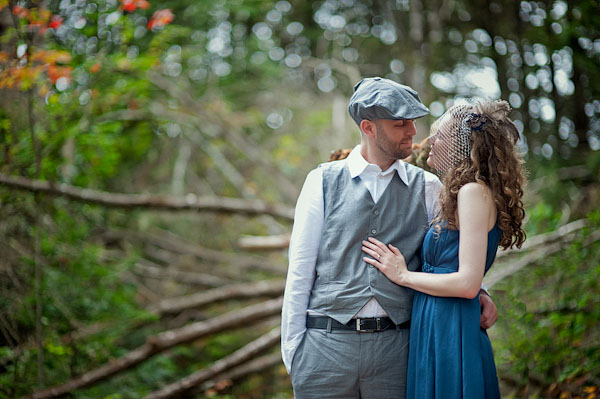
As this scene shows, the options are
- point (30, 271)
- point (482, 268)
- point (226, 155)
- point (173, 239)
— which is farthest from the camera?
→ point (226, 155)

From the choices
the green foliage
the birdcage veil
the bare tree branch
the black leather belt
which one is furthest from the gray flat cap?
the bare tree branch

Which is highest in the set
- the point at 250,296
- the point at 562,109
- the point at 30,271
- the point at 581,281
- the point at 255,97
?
the point at 255,97

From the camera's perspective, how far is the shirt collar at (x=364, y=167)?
97.3 inches

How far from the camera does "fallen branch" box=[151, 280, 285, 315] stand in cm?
655

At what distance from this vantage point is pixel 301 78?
10.4 meters

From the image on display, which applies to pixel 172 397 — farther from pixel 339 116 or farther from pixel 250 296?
pixel 339 116

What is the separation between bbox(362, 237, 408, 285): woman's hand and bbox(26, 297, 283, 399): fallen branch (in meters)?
3.61

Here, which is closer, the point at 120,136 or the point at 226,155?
the point at 120,136

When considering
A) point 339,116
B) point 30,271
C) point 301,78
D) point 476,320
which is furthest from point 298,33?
point 476,320

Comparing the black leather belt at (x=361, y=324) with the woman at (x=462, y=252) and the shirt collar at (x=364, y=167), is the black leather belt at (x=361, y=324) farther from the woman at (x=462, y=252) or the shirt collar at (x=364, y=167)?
the shirt collar at (x=364, y=167)

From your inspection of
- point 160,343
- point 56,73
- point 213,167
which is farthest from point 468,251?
point 213,167

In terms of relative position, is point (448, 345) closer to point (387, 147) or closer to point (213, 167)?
point (387, 147)

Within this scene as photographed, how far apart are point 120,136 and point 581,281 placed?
235 inches

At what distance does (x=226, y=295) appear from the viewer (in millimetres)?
6770
